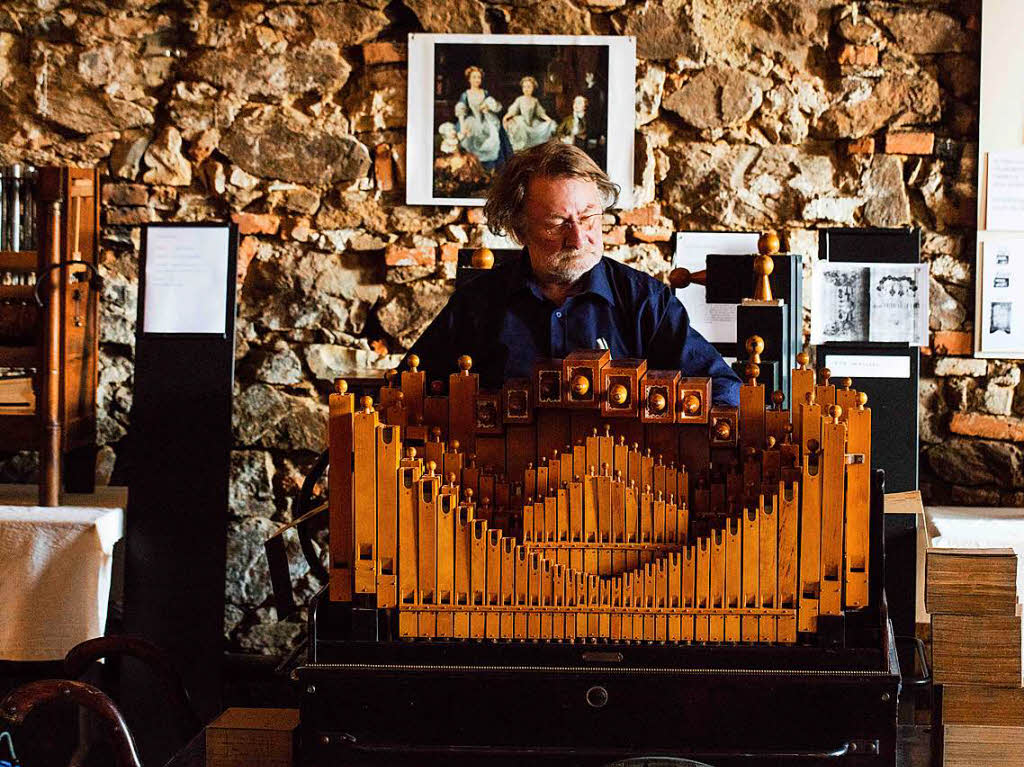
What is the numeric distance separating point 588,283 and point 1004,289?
1657mm

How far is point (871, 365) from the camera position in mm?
2824

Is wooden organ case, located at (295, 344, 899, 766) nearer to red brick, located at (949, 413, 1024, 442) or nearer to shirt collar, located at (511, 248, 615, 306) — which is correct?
shirt collar, located at (511, 248, 615, 306)

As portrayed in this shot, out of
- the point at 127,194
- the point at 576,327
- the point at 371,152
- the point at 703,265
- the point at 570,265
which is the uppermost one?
the point at 371,152

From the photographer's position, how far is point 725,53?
3.22m

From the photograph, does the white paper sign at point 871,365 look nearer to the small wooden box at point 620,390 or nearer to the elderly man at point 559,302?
the elderly man at point 559,302

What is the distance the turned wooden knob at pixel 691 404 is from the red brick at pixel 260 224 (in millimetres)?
2254

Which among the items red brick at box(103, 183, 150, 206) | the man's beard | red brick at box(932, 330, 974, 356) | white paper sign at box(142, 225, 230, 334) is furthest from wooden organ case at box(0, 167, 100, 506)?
red brick at box(932, 330, 974, 356)

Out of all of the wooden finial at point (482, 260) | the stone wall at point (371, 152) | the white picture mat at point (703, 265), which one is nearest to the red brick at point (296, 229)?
the stone wall at point (371, 152)

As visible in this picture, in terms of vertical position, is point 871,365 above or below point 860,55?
below

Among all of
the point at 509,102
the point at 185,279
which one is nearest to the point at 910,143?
the point at 509,102

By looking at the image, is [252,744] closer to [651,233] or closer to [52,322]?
[52,322]

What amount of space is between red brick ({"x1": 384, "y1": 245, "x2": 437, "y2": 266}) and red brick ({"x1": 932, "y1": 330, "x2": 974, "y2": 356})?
4.67 feet

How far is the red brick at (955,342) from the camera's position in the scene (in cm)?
316

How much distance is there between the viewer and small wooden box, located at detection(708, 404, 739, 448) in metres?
1.28
